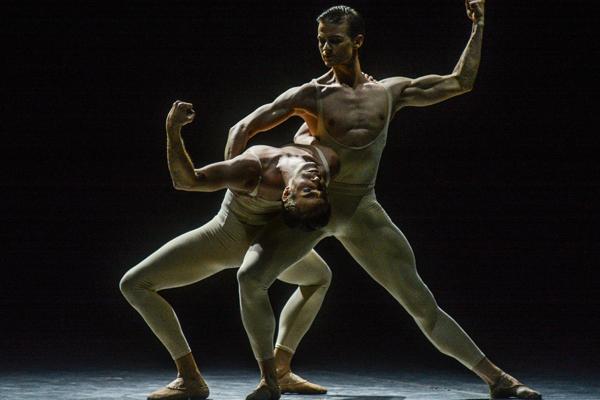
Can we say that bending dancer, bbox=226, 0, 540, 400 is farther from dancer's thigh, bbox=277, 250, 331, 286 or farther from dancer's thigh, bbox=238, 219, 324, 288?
dancer's thigh, bbox=277, 250, 331, 286

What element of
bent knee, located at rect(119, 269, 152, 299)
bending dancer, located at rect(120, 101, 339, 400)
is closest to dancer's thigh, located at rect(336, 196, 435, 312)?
bending dancer, located at rect(120, 101, 339, 400)

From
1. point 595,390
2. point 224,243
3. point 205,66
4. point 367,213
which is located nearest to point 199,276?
point 224,243

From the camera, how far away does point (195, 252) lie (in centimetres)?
471

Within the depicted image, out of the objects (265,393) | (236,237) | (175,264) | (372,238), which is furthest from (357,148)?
(265,393)

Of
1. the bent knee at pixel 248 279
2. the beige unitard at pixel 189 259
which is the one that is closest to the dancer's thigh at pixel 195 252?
the beige unitard at pixel 189 259

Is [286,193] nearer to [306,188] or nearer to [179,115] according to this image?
[306,188]

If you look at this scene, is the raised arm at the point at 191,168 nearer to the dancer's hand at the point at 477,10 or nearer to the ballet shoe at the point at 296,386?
the ballet shoe at the point at 296,386

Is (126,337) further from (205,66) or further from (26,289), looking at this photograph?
(205,66)

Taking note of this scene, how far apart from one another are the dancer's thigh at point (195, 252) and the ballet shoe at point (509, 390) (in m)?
1.14

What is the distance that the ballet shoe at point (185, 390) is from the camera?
4707 mm

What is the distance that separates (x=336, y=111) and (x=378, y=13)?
6.73 ft

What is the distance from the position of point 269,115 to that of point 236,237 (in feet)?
1.63

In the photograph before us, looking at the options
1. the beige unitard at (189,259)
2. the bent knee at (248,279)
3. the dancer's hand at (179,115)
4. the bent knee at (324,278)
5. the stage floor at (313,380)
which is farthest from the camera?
the bent knee at (324,278)

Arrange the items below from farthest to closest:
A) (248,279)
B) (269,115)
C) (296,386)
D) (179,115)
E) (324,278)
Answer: (324,278) < (296,386) < (269,115) < (248,279) < (179,115)
